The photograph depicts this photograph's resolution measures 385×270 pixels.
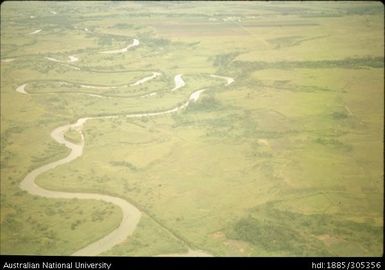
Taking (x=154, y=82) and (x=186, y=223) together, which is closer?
(x=186, y=223)

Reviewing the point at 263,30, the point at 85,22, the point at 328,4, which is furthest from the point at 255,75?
the point at 328,4

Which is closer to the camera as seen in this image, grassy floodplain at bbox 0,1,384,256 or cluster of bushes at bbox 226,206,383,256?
cluster of bushes at bbox 226,206,383,256

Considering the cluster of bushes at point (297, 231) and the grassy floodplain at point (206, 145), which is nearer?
the cluster of bushes at point (297, 231)

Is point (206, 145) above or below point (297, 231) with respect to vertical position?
above

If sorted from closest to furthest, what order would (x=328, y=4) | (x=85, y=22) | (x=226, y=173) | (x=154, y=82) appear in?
(x=226, y=173) < (x=154, y=82) < (x=85, y=22) < (x=328, y=4)

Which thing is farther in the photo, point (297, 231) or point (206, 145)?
point (206, 145)
